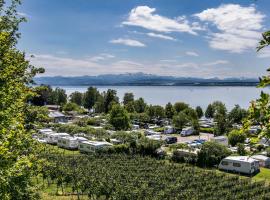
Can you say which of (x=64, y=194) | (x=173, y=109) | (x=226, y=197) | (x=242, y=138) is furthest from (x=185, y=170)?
(x=173, y=109)

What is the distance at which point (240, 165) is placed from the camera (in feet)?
94.5

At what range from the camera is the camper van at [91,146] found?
1373 inches

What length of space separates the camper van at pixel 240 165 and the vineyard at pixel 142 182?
3344mm

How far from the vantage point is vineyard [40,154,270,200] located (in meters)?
20.8

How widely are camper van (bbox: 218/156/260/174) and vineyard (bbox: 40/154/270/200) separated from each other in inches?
132

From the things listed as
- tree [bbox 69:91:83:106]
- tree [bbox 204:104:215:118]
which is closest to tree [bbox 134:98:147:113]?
tree [bbox 204:104:215:118]

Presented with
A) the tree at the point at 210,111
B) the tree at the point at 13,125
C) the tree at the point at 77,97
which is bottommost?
the tree at the point at 210,111

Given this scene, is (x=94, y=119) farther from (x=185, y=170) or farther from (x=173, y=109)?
(x=185, y=170)

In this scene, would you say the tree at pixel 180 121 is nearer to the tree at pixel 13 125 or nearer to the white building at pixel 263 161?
the white building at pixel 263 161

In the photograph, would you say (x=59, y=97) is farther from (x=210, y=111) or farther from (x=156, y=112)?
(x=210, y=111)

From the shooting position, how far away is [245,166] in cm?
2847

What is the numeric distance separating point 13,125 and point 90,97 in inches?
2960

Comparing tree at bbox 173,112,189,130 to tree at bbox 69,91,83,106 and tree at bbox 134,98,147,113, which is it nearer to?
tree at bbox 134,98,147,113

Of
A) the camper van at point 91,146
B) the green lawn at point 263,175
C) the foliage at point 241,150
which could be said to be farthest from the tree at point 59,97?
the green lawn at point 263,175
